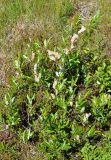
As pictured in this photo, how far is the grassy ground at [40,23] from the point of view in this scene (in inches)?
268

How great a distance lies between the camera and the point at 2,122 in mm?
5887

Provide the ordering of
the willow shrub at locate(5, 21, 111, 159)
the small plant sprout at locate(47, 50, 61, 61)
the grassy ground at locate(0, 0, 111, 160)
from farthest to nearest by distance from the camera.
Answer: the grassy ground at locate(0, 0, 111, 160)
the small plant sprout at locate(47, 50, 61, 61)
the willow shrub at locate(5, 21, 111, 159)

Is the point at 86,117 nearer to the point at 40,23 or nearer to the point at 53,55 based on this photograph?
the point at 53,55

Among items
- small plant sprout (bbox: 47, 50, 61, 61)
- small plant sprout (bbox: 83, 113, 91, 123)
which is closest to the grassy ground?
small plant sprout (bbox: 47, 50, 61, 61)

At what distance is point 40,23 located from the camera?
23.5 ft

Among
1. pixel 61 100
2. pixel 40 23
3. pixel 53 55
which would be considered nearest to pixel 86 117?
pixel 61 100

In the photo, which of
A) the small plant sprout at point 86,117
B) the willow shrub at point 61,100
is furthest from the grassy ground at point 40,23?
the small plant sprout at point 86,117

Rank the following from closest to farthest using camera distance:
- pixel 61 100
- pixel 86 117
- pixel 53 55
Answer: pixel 86 117 → pixel 61 100 → pixel 53 55

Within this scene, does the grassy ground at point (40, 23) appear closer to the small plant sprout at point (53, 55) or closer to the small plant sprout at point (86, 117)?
the small plant sprout at point (53, 55)

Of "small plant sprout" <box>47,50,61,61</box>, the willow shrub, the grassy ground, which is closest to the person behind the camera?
the willow shrub

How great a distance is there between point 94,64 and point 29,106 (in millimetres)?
1219

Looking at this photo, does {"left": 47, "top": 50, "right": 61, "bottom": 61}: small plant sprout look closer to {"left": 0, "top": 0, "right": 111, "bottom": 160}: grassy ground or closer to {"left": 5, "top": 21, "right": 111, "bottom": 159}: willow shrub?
{"left": 5, "top": 21, "right": 111, "bottom": 159}: willow shrub

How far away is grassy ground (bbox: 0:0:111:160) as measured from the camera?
680 centimetres

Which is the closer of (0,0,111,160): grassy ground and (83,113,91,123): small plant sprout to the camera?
(83,113,91,123): small plant sprout
